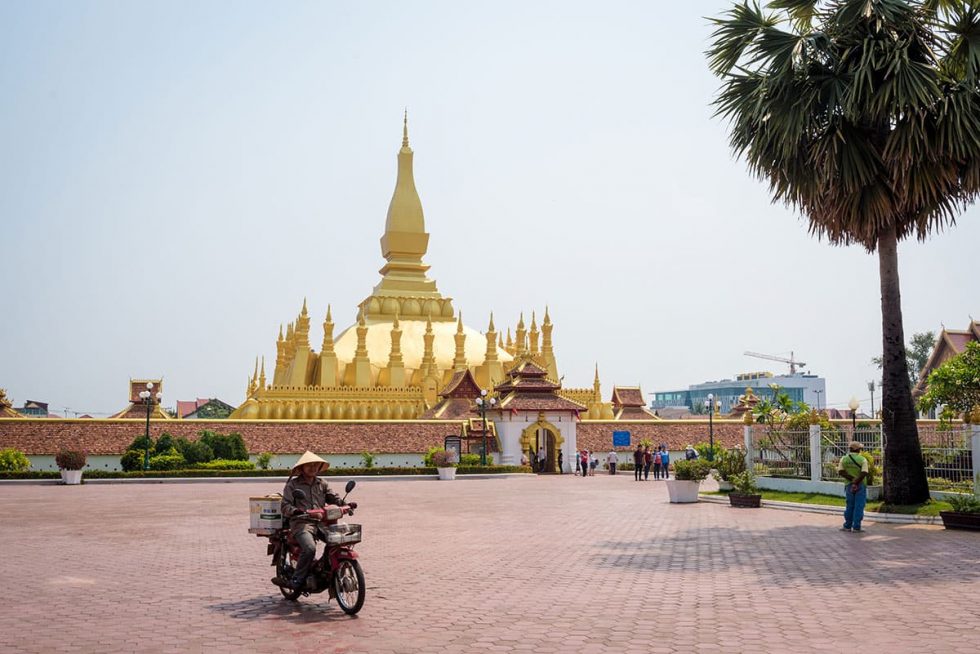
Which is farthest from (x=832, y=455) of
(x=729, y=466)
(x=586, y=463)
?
(x=586, y=463)

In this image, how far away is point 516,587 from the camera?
33.2 ft

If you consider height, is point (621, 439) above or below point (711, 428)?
below

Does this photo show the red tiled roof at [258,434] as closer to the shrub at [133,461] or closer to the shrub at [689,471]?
the shrub at [133,461]

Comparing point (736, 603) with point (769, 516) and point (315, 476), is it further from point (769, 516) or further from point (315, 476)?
point (769, 516)

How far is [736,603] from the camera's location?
911 cm

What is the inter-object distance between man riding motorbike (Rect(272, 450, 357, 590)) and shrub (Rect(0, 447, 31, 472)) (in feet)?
89.2

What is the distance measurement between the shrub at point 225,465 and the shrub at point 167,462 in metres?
0.53

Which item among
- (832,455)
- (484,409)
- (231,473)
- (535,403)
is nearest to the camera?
(832,455)

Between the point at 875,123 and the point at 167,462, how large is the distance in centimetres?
2591

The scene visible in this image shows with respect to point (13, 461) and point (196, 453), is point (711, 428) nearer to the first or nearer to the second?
point (196, 453)

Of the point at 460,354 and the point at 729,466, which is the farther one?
the point at 460,354

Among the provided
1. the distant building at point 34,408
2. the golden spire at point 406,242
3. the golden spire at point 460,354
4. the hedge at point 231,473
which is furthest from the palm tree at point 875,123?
the distant building at point 34,408

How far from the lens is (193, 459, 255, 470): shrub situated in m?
34.1

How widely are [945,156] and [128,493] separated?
21.9m
